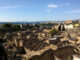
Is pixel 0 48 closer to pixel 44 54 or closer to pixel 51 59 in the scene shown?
pixel 44 54

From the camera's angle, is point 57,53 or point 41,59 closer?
point 41,59

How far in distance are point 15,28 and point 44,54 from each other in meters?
49.9

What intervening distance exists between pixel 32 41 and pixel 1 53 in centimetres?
1312

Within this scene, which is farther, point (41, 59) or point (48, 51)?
point (48, 51)

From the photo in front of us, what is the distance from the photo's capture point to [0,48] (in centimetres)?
584

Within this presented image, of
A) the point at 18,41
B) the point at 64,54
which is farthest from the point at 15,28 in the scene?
the point at 64,54

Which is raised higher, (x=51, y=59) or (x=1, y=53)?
(x=1, y=53)

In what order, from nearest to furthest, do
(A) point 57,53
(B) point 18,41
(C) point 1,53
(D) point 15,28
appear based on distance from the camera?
(C) point 1,53
(A) point 57,53
(B) point 18,41
(D) point 15,28

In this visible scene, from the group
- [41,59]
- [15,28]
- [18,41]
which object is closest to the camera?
[41,59]

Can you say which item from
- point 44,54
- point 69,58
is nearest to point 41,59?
point 44,54

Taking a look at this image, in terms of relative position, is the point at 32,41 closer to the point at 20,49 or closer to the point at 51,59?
the point at 20,49

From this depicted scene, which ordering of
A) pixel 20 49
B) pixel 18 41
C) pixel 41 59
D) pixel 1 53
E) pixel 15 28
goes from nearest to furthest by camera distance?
pixel 1 53 < pixel 41 59 < pixel 20 49 < pixel 18 41 < pixel 15 28

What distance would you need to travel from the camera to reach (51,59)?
10484 millimetres

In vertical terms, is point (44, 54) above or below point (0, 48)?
below
